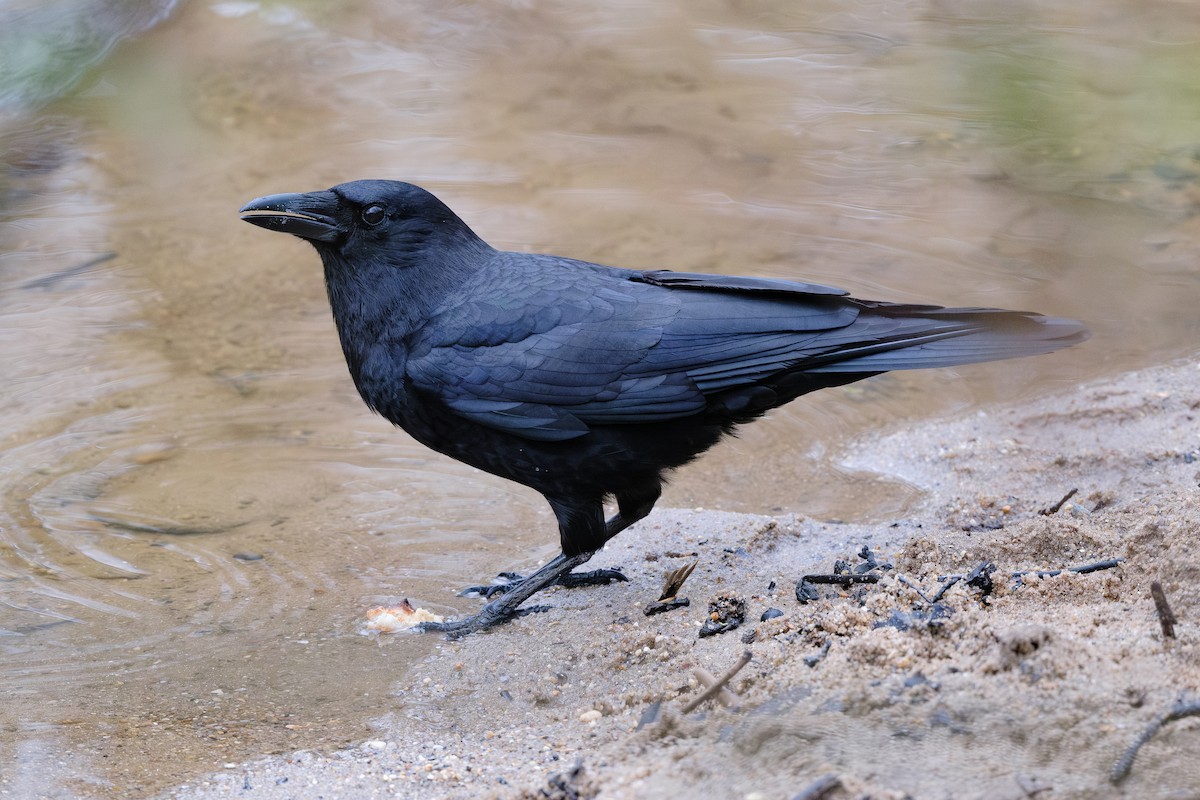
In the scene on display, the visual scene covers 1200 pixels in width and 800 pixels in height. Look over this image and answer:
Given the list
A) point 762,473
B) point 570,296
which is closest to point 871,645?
point 570,296

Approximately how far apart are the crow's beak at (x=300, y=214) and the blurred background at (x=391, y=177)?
1.37 metres

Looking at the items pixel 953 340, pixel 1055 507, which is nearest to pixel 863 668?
pixel 953 340

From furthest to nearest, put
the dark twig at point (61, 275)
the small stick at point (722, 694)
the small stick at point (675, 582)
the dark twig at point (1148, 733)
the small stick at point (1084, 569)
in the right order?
the dark twig at point (61, 275) < the small stick at point (675, 582) < the small stick at point (1084, 569) < the small stick at point (722, 694) < the dark twig at point (1148, 733)

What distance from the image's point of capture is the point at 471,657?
415cm

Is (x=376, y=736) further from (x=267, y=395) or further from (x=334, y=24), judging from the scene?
(x=334, y=24)

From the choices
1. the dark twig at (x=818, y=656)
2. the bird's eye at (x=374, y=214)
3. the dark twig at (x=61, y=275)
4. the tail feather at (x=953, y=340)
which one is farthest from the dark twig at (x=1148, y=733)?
the dark twig at (x=61, y=275)

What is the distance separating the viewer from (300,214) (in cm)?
440

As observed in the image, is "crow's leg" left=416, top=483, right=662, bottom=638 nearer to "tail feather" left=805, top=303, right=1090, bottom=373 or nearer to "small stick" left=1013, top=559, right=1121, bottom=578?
"tail feather" left=805, top=303, right=1090, bottom=373

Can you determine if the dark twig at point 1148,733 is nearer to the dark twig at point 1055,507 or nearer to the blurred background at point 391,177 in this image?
the dark twig at point 1055,507

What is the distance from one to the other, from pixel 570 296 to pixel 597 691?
146cm

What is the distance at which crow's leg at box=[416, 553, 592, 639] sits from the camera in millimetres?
4375

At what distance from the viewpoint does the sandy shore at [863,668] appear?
2.46m

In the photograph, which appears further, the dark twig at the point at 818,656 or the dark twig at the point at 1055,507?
the dark twig at the point at 1055,507

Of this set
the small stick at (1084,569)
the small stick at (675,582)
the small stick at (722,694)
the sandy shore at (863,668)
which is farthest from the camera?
the small stick at (675,582)
